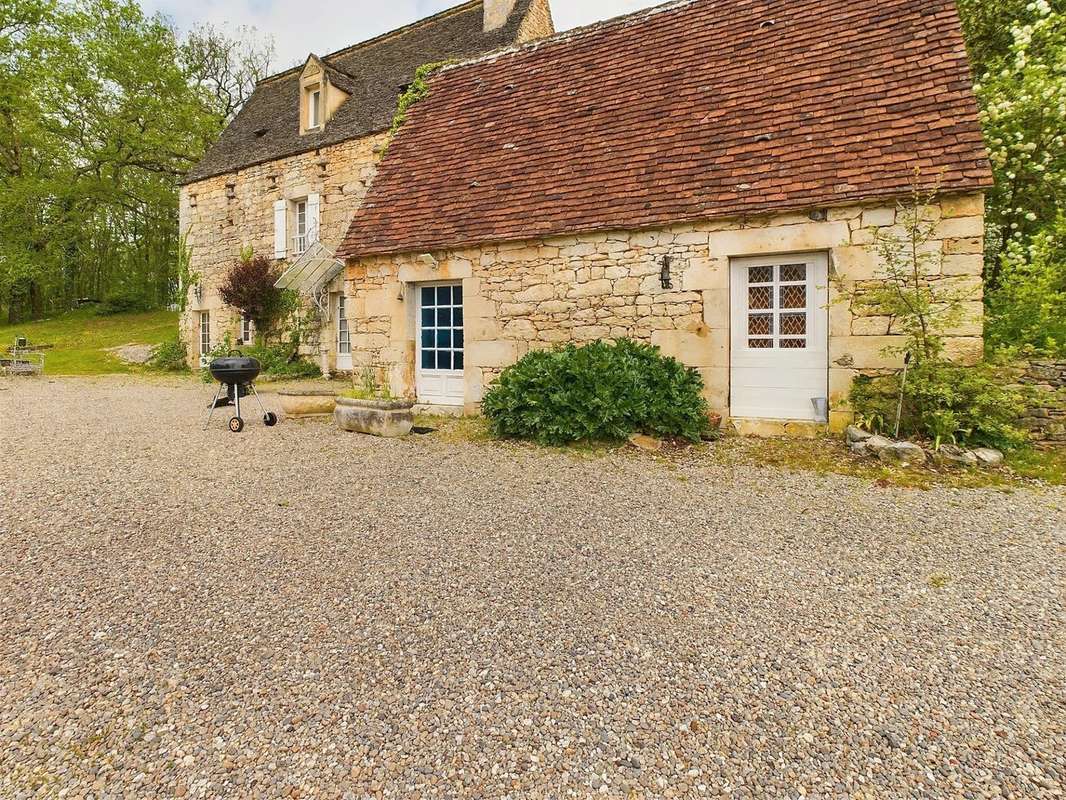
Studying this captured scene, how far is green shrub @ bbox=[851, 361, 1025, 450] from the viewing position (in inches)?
212

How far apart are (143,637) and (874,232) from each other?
7.14 m

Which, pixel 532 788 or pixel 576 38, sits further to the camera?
pixel 576 38

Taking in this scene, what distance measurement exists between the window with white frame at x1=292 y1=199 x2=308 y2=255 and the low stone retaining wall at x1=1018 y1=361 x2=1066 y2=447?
16.2 metres

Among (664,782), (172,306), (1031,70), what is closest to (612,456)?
(664,782)

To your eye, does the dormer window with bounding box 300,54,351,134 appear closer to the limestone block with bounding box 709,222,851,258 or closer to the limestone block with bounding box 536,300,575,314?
the limestone block with bounding box 536,300,575,314

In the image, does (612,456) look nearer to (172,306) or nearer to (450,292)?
(450,292)

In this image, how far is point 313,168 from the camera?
15.2 m

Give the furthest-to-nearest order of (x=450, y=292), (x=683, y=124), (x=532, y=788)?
(x=450, y=292), (x=683, y=124), (x=532, y=788)

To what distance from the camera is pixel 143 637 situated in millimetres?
2475

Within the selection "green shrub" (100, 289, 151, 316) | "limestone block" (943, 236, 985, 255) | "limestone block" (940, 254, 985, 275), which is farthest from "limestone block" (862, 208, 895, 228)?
"green shrub" (100, 289, 151, 316)

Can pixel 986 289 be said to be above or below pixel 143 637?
above

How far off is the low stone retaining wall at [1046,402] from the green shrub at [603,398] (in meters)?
3.21

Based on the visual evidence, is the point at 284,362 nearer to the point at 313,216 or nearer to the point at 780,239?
the point at 313,216

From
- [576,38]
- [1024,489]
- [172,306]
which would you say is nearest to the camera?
[1024,489]
